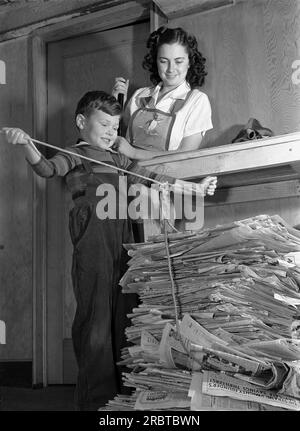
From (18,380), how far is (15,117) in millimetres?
1106

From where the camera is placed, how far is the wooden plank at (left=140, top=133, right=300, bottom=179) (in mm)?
1935

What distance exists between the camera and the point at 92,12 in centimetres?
271

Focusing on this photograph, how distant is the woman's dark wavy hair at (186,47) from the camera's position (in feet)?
7.50

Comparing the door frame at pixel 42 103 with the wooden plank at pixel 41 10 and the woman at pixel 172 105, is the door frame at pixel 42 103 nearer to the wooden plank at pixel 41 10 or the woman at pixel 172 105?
the wooden plank at pixel 41 10

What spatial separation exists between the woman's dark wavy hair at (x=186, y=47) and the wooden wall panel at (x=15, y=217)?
0.76 m

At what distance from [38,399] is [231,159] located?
44.8 inches

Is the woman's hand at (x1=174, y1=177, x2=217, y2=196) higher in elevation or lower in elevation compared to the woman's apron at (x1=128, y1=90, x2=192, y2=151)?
lower

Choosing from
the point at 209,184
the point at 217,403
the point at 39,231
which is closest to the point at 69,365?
the point at 39,231

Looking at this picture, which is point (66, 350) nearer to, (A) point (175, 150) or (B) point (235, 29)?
(A) point (175, 150)

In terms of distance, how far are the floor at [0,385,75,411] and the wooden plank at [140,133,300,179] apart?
0.89 m

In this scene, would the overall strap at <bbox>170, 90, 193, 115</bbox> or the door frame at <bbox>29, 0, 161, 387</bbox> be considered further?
the door frame at <bbox>29, 0, 161, 387</bbox>

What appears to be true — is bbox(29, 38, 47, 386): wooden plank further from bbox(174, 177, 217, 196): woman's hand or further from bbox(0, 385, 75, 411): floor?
bbox(174, 177, 217, 196): woman's hand

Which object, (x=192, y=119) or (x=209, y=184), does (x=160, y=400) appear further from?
(x=192, y=119)

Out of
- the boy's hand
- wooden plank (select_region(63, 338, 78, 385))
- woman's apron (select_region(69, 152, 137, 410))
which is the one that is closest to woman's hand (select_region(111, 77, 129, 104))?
woman's apron (select_region(69, 152, 137, 410))
